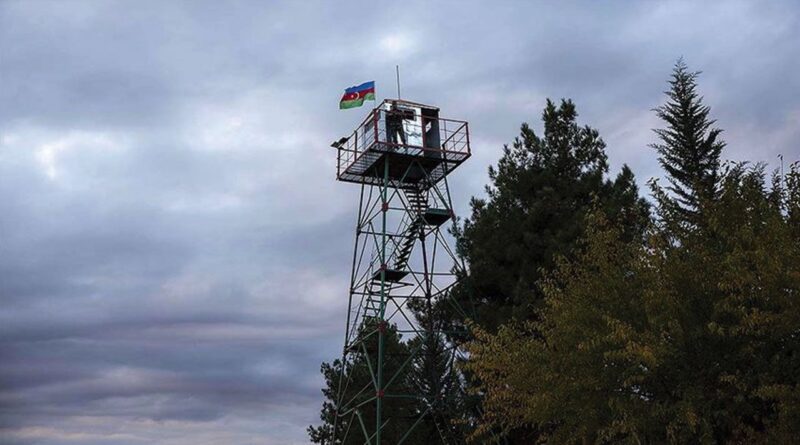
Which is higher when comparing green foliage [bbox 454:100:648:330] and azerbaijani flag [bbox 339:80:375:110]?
azerbaijani flag [bbox 339:80:375:110]

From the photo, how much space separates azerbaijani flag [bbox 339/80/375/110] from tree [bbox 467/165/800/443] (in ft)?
44.5

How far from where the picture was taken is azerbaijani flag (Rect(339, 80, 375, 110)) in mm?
33594

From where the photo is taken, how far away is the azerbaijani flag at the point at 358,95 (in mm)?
33594

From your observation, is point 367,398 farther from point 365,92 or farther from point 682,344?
point 682,344

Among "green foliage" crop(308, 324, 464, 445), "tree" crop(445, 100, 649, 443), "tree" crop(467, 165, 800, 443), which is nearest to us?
"tree" crop(467, 165, 800, 443)

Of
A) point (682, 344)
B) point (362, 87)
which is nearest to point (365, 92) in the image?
point (362, 87)

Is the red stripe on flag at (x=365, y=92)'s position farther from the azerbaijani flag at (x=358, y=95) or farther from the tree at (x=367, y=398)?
the tree at (x=367, y=398)

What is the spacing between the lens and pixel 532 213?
33125 millimetres

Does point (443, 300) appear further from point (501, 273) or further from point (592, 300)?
point (592, 300)

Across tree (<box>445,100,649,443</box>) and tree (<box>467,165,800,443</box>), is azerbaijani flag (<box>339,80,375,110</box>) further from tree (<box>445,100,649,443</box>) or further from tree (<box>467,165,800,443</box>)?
tree (<box>467,165,800,443</box>)

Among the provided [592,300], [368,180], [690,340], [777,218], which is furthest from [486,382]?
[368,180]

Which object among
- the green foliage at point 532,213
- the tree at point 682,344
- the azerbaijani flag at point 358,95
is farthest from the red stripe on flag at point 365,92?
the tree at point 682,344

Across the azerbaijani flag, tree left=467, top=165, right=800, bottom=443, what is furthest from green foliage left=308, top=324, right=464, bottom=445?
tree left=467, top=165, right=800, bottom=443

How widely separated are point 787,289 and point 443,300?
17778mm
